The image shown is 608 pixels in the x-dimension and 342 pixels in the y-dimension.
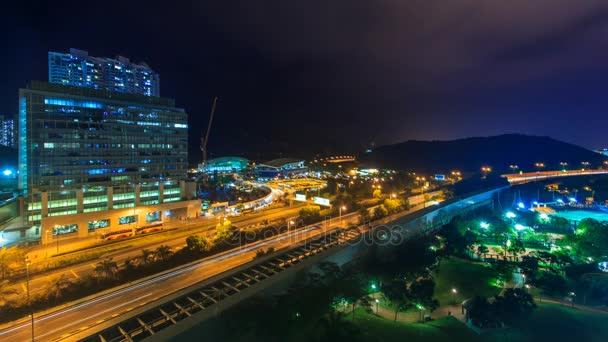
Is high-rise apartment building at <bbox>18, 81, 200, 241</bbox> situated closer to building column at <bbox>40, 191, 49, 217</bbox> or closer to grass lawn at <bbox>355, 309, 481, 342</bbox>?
building column at <bbox>40, 191, 49, 217</bbox>

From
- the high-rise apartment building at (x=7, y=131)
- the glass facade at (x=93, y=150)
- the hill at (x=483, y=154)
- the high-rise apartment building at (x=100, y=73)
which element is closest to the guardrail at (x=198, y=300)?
the glass facade at (x=93, y=150)

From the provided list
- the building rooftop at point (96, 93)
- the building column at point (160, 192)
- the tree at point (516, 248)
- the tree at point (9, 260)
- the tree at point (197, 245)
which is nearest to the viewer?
the tree at point (9, 260)

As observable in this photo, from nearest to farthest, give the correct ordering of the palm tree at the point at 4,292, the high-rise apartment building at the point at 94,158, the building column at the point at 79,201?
the palm tree at the point at 4,292, the high-rise apartment building at the point at 94,158, the building column at the point at 79,201

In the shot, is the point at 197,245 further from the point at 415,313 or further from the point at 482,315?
the point at 482,315

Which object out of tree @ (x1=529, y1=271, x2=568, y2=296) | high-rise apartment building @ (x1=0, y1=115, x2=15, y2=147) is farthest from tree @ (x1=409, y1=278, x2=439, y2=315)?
high-rise apartment building @ (x1=0, y1=115, x2=15, y2=147)

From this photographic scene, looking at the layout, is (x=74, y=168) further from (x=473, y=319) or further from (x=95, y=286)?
(x=473, y=319)

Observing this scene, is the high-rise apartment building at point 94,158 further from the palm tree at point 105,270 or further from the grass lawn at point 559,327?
the grass lawn at point 559,327
